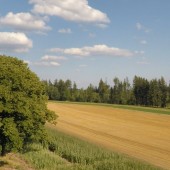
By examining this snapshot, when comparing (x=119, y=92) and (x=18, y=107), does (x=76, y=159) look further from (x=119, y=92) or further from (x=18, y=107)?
(x=119, y=92)

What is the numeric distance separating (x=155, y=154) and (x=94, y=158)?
7859mm

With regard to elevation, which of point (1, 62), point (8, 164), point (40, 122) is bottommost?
point (8, 164)

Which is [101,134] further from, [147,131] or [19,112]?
[19,112]

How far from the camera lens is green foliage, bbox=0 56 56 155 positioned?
30188 mm

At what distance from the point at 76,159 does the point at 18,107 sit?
7236mm

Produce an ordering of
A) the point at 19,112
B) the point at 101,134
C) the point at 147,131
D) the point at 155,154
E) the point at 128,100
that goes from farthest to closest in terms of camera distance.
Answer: the point at 128,100
the point at 147,131
the point at 101,134
the point at 155,154
the point at 19,112

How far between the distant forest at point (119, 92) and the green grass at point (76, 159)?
357 feet

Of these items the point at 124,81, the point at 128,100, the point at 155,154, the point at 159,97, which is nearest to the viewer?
the point at 155,154

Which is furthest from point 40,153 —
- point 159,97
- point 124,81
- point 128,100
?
point 124,81

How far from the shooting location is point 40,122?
32.6 metres

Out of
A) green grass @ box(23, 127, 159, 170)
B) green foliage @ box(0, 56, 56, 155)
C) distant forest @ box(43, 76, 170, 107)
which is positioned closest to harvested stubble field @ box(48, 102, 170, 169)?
green grass @ box(23, 127, 159, 170)

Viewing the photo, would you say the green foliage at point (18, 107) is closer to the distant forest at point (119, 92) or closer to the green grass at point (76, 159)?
the green grass at point (76, 159)

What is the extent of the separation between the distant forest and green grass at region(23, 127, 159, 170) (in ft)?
357

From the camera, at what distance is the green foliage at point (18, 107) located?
30188 mm
